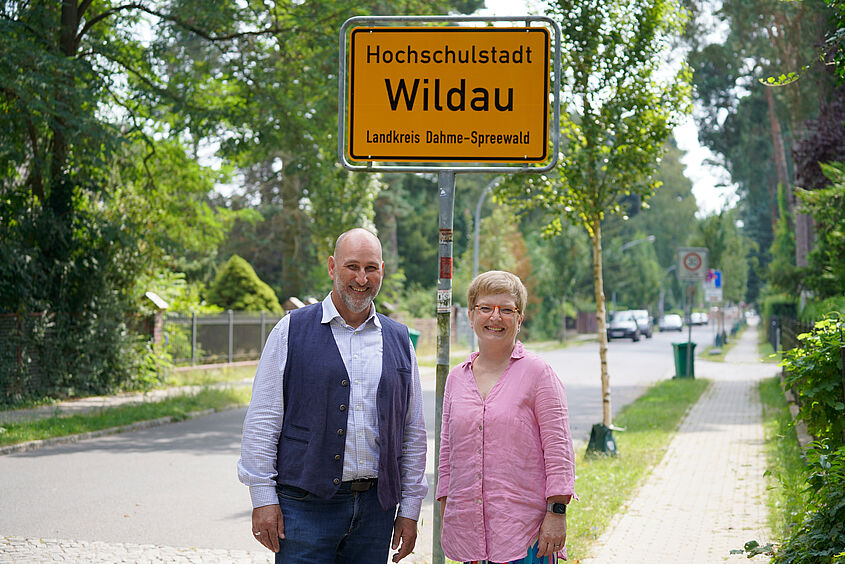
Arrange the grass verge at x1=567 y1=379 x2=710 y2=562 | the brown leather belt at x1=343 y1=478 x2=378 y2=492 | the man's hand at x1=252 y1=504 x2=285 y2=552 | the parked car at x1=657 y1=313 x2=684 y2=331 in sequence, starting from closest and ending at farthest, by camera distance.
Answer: the man's hand at x1=252 y1=504 x2=285 y2=552, the brown leather belt at x1=343 y1=478 x2=378 y2=492, the grass verge at x1=567 y1=379 x2=710 y2=562, the parked car at x1=657 y1=313 x2=684 y2=331

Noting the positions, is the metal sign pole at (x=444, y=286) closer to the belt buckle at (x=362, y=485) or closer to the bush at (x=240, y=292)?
the belt buckle at (x=362, y=485)

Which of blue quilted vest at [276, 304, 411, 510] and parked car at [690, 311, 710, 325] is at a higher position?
blue quilted vest at [276, 304, 411, 510]

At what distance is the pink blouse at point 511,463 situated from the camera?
11.7 feet

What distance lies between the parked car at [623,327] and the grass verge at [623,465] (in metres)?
34.0

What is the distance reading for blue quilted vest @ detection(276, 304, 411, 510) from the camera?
3.50 m

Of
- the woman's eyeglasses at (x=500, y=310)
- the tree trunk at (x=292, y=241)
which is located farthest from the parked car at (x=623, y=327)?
the woman's eyeglasses at (x=500, y=310)

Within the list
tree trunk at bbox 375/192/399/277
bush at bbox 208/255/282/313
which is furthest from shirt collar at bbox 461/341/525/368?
tree trunk at bbox 375/192/399/277

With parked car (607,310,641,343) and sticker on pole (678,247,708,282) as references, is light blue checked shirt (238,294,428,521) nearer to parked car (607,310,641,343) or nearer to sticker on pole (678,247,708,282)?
sticker on pole (678,247,708,282)

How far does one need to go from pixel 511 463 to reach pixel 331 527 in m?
0.68

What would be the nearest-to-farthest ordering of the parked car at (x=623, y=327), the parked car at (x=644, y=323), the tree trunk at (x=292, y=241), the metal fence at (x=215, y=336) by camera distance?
the metal fence at (x=215, y=336) → the tree trunk at (x=292, y=241) → the parked car at (x=623, y=327) → the parked car at (x=644, y=323)

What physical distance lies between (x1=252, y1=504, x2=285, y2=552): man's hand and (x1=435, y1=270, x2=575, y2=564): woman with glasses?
0.63 metres

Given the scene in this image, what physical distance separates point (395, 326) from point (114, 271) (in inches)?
643

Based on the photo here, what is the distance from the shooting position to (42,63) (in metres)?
14.4

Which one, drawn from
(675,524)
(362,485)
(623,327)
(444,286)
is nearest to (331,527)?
(362,485)
